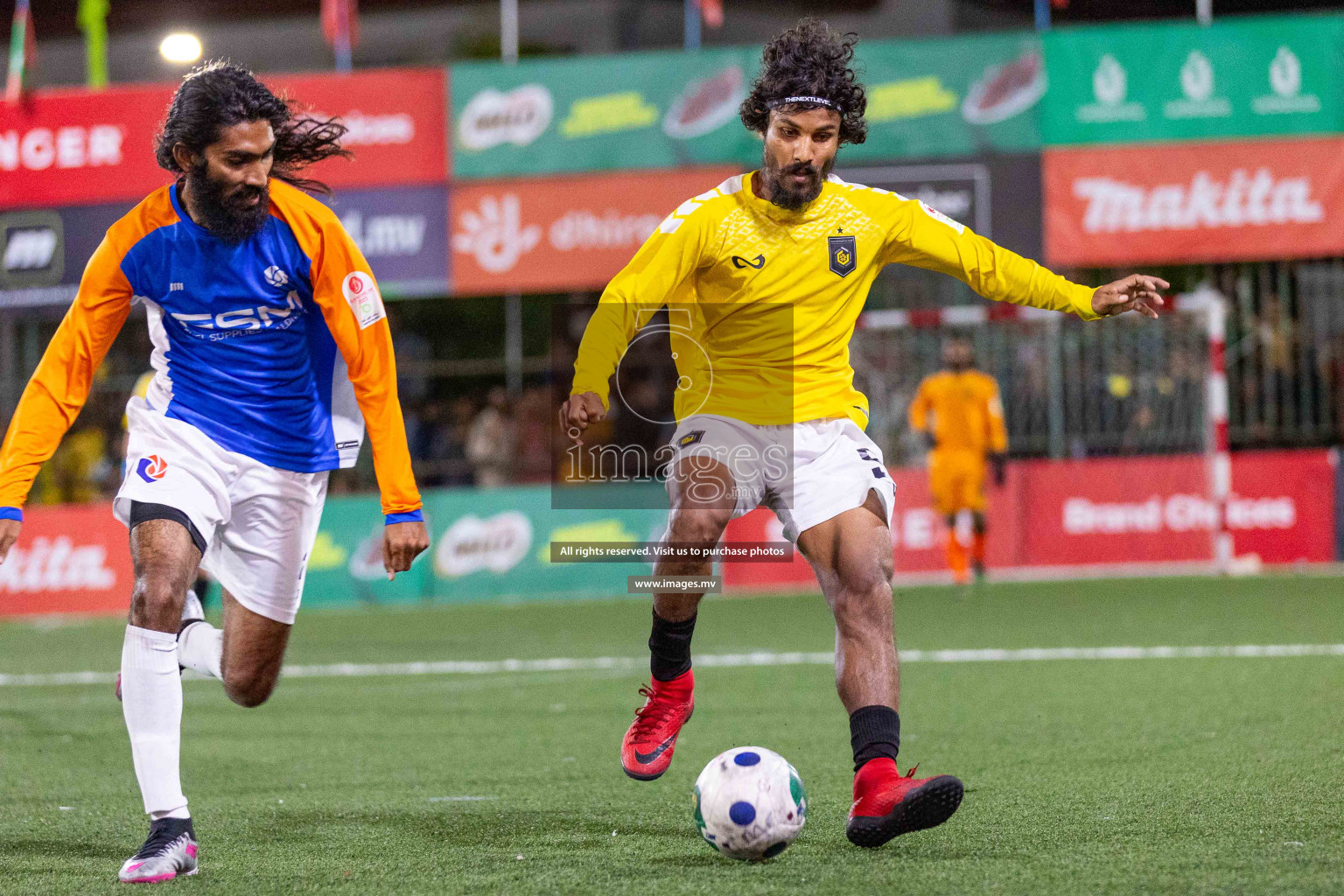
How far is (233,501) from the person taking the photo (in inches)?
203

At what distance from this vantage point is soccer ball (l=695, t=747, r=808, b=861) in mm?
4492

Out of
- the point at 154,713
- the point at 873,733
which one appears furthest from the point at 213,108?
the point at 873,733

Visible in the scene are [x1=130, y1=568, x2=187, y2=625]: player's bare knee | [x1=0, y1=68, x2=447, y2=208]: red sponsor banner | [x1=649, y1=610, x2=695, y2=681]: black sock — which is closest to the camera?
[x1=130, y1=568, x2=187, y2=625]: player's bare knee

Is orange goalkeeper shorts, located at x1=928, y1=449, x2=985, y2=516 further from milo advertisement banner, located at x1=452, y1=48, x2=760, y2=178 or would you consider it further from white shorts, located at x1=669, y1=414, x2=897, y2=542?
white shorts, located at x1=669, y1=414, x2=897, y2=542

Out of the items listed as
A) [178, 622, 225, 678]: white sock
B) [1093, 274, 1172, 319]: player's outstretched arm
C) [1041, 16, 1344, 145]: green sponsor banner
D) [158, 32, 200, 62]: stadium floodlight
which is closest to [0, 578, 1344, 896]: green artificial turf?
[178, 622, 225, 678]: white sock

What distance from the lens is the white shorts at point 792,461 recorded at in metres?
5.06

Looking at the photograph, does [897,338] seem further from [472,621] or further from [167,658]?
[167,658]

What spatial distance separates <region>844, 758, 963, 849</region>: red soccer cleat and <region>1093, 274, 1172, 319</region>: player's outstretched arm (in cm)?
164

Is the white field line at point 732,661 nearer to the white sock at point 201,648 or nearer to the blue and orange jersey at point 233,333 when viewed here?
the white sock at point 201,648

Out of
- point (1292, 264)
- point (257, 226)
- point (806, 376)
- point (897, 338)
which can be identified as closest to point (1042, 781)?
point (806, 376)

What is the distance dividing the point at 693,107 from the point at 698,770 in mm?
11281

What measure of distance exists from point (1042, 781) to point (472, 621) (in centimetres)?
914

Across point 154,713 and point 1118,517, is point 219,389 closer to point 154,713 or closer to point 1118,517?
point 154,713

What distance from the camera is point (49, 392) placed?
476 cm
